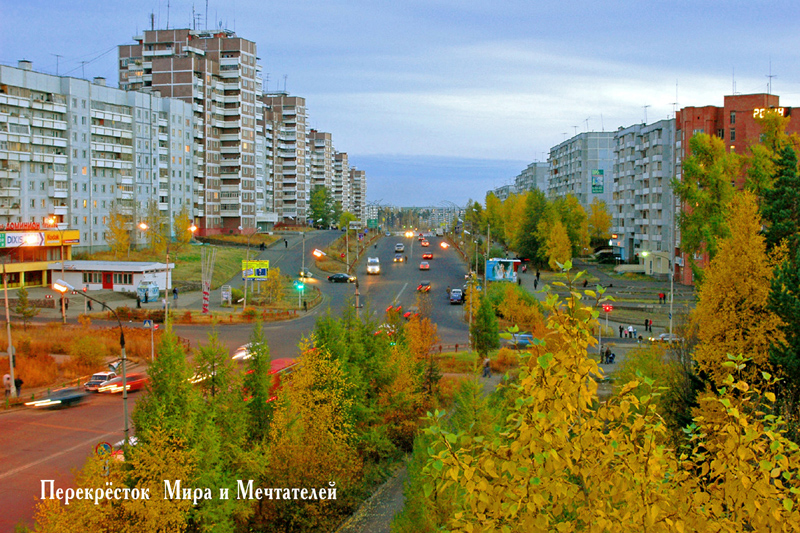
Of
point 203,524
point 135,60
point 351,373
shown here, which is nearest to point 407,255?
point 135,60

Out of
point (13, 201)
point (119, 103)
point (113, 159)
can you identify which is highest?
point (119, 103)

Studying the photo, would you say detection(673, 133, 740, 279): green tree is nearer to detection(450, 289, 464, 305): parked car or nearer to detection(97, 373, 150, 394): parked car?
detection(450, 289, 464, 305): parked car

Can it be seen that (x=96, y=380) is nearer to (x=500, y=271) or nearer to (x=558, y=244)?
(x=500, y=271)

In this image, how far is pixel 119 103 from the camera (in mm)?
71875

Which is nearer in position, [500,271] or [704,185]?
[704,185]

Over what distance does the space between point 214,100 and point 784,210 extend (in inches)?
3068

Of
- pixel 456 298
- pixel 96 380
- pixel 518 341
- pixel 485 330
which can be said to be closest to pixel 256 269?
pixel 456 298

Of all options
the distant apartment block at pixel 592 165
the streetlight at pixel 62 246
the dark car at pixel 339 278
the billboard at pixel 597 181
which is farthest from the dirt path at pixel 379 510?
the distant apartment block at pixel 592 165

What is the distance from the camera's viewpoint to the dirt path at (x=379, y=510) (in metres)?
17.8

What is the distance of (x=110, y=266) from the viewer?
55.7 meters

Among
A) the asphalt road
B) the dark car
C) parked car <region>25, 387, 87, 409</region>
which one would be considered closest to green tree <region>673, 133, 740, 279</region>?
the asphalt road

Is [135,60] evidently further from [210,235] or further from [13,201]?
[13,201]

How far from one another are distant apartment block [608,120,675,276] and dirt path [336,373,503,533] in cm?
4916

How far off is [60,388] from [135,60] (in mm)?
73827
